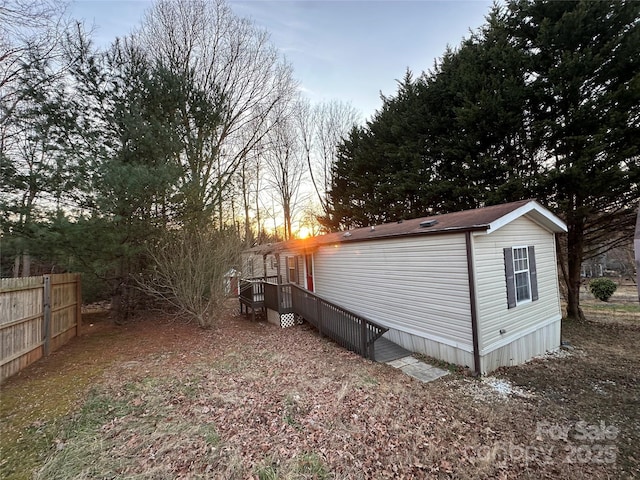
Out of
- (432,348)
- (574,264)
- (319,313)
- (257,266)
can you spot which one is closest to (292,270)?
(319,313)

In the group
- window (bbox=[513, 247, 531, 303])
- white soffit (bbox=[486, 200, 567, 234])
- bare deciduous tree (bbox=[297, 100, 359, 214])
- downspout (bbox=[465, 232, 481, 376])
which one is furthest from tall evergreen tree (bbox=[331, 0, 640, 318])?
bare deciduous tree (bbox=[297, 100, 359, 214])

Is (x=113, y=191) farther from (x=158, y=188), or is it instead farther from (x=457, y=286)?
(x=457, y=286)

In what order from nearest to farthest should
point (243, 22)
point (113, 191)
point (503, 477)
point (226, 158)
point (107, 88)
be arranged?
point (503, 477)
point (113, 191)
point (107, 88)
point (243, 22)
point (226, 158)

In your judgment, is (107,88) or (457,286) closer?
(457,286)

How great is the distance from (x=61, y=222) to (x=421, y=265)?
313 inches

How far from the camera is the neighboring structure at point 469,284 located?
18.6 feet

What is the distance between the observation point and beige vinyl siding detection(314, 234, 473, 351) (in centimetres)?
583

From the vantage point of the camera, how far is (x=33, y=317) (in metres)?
5.43

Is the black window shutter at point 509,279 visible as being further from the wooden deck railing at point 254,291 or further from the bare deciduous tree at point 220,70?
the bare deciduous tree at point 220,70

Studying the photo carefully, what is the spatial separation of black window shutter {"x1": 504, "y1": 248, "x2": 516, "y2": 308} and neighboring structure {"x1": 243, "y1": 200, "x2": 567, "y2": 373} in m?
0.02

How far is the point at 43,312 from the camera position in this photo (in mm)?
5738

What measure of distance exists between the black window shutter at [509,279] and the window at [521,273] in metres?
0.28

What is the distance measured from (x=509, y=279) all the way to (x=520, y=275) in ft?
2.54

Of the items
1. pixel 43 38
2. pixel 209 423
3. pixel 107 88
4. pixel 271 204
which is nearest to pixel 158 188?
pixel 107 88
